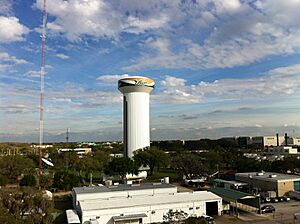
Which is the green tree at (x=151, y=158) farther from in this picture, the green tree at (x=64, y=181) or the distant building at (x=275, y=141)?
the distant building at (x=275, y=141)

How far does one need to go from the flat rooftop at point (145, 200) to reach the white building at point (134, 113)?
2381 centimetres

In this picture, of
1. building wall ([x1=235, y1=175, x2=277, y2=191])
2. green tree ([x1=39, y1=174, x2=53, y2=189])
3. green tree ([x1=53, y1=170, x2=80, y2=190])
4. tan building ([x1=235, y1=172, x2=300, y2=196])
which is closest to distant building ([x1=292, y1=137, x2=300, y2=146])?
building wall ([x1=235, y1=175, x2=277, y2=191])

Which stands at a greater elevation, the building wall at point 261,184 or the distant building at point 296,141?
the distant building at point 296,141

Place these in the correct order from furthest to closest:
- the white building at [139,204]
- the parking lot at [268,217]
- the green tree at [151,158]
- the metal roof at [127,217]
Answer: the green tree at [151,158] < the parking lot at [268,217] < the white building at [139,204] < the metal roof at [127,217]

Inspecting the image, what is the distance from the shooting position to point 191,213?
1772cm

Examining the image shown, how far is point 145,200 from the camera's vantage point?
17672mm

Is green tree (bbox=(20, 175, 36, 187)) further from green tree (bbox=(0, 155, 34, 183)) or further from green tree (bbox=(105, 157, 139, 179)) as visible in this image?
green tree (bbox=(105, 157, 139, 179))

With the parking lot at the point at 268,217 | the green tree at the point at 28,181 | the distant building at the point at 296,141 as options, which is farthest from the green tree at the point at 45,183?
the distant building at the point at 296,141

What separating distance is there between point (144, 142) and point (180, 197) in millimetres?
24618

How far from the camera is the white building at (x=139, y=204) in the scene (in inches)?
637

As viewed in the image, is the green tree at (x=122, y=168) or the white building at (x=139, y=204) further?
the green tree at (x=122, y=168)

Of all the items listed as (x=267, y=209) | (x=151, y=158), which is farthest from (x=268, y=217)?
(x=151, y=158)

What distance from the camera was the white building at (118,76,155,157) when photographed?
139ft

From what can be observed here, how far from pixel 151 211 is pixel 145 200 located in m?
0.93
